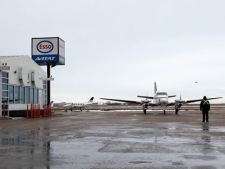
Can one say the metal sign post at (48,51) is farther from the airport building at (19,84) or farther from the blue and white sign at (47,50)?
the airport building at (19,84)

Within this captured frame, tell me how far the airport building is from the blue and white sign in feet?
9.99

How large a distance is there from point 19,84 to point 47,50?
9.91 m

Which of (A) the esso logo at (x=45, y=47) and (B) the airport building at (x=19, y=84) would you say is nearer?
(B) the airport building at (x=19, y=84)

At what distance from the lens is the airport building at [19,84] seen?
28788 millimetres

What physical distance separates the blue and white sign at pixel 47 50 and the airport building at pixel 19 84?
304 centimetres

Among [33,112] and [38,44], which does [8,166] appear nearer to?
[33,112]

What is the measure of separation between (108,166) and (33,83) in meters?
29.2

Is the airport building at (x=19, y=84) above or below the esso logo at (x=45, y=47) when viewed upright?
below

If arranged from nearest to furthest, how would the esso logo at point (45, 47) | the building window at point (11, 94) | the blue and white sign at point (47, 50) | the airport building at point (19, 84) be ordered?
the airport building at point (19, 84) → the building window at point (11, 94) → the blue and white sign at point (47, 50) → the esso logo at point (45, 47)

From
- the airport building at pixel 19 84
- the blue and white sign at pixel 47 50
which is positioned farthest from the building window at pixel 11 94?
the blue and white sign at pixel 47 50

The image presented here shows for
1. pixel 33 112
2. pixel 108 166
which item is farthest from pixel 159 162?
pixel 33 112

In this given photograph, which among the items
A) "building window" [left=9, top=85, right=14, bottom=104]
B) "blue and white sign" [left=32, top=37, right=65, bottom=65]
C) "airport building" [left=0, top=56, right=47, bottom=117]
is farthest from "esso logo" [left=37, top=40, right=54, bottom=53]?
"building window" [left=9, top=85, right=14, bottom=104]

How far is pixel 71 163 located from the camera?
7176mm

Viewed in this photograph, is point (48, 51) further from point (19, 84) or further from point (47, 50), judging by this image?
point (19, 84)
